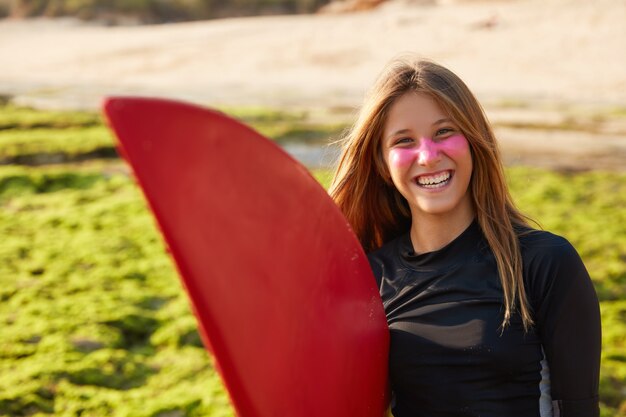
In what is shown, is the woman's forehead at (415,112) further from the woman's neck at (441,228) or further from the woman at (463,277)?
the woman's neck at (441,228)

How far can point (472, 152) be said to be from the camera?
211 cm

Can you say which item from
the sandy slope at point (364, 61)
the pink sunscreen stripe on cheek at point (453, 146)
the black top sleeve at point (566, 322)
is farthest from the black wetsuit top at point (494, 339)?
the sandy slope at point (364, 61)

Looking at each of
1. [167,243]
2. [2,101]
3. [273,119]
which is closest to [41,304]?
[167,243]

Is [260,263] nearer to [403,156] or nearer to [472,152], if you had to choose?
[403,156]

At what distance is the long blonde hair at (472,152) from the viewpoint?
1917 mm

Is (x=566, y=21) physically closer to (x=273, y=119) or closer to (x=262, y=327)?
(x=273, y=119)

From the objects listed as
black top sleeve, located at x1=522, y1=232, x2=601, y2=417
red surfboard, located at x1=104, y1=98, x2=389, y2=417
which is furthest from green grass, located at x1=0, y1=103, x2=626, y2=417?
black top sleeve, located at x1=522, y1=232, x2=601, y2=417

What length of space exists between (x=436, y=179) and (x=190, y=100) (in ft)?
42.4

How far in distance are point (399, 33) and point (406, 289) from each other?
1840 cm

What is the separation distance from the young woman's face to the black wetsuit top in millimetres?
133

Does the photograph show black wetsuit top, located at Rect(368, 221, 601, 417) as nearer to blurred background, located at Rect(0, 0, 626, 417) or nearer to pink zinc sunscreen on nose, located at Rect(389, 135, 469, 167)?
pink zinc sunscreen on nose, located at Rect(389, 135, 469, 167)

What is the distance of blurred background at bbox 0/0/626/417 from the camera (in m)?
3.73

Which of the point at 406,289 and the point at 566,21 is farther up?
the point at 566,21

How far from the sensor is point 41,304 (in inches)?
171
